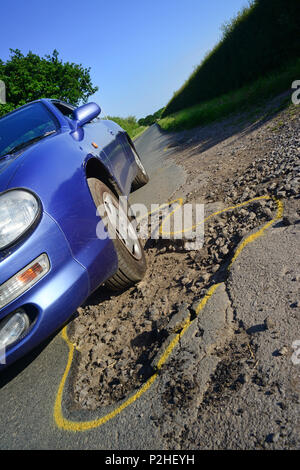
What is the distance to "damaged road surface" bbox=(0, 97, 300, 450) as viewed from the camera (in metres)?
1.34

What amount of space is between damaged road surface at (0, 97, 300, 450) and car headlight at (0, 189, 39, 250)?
959 millimetres

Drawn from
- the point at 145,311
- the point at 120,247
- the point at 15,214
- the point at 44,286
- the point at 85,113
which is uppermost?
the point at 85,113

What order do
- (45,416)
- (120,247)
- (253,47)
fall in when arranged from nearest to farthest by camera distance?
1. (45,416)
2. (120,247)
3. (253,47)

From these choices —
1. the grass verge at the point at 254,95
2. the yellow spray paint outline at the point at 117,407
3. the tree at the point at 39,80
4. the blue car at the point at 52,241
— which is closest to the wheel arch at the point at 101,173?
the blue car at the point at 52,241

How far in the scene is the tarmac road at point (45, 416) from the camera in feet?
4.82

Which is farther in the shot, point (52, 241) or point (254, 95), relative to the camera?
point (254, 95)

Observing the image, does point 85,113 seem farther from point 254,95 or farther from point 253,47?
point 253,47

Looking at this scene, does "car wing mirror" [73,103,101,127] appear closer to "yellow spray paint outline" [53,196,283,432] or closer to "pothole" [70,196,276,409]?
"pothole" [70,196,276,409]

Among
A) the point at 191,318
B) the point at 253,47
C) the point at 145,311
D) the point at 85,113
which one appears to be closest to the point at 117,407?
the point at 191,318

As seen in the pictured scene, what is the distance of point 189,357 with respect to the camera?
5.47 ft

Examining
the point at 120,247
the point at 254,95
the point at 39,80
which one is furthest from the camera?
the point at 39,80

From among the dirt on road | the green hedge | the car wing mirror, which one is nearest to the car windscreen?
the car wing mirror

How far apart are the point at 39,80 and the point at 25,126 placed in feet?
82.9
